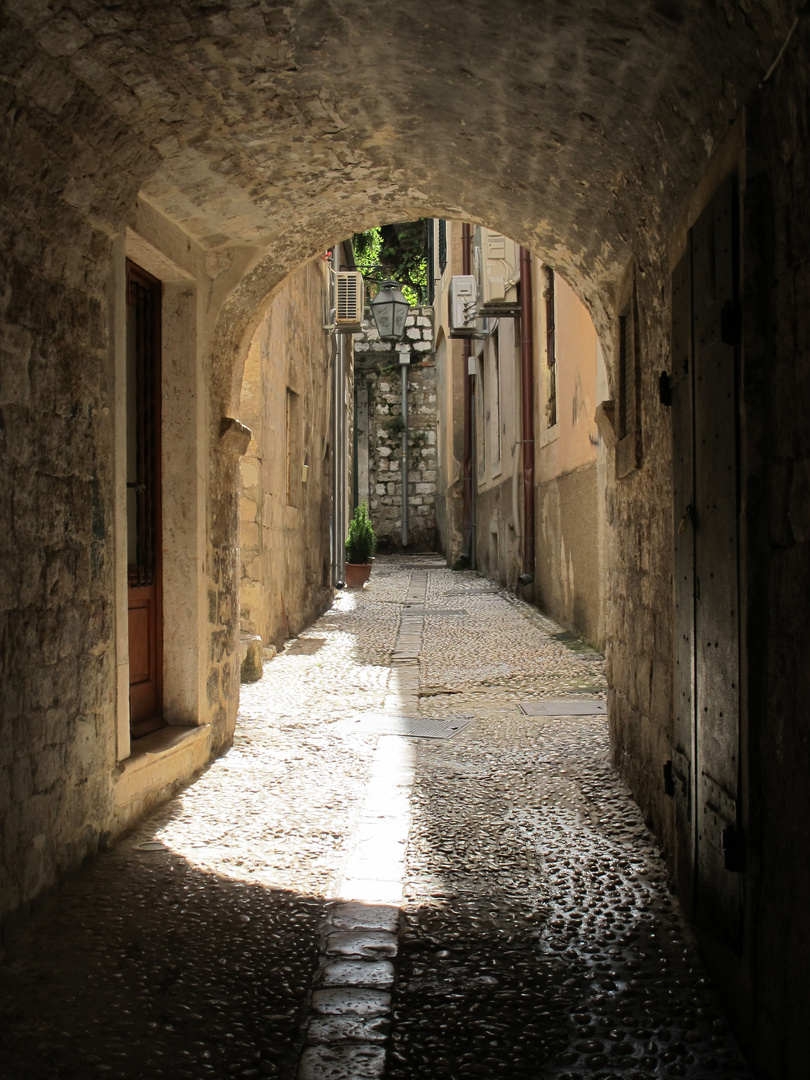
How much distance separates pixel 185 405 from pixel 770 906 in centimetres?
337

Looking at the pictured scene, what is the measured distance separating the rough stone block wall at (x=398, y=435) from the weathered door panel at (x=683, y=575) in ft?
70.7

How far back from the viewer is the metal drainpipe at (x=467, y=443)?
1839 cm

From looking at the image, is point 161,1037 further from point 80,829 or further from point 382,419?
point 382,419

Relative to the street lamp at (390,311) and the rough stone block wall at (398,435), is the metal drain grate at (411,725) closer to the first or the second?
the street lamp at (390,311)

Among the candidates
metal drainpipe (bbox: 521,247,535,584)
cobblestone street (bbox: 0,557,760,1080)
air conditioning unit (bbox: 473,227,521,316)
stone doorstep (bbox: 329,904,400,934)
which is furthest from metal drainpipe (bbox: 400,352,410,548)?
stone doorstep (bbox: 329,904,400,934)

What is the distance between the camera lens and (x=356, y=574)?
47.8ft

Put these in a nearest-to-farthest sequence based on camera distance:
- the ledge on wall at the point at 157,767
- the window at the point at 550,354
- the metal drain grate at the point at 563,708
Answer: the ledge on wall at the point at 157,767
the metal drain grate at the point at 563,708
the window at the point at 550,354

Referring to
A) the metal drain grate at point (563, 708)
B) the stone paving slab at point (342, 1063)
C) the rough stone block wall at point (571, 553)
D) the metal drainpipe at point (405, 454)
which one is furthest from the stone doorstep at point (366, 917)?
the metal drainpipe at point (405, 454)

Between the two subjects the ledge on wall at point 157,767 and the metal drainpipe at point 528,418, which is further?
the metal drainpipe at point 528,418

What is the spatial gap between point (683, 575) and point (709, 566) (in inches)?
15.7

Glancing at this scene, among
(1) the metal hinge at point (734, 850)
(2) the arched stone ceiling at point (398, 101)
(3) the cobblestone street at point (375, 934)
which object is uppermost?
(2) the arched stone ceiling at point (398, 101)

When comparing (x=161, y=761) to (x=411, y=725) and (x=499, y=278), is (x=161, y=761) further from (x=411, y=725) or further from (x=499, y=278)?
(x=499, y=278)

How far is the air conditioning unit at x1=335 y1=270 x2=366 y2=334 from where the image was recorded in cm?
1177

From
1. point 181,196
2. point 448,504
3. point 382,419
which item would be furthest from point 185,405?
point 382,419
